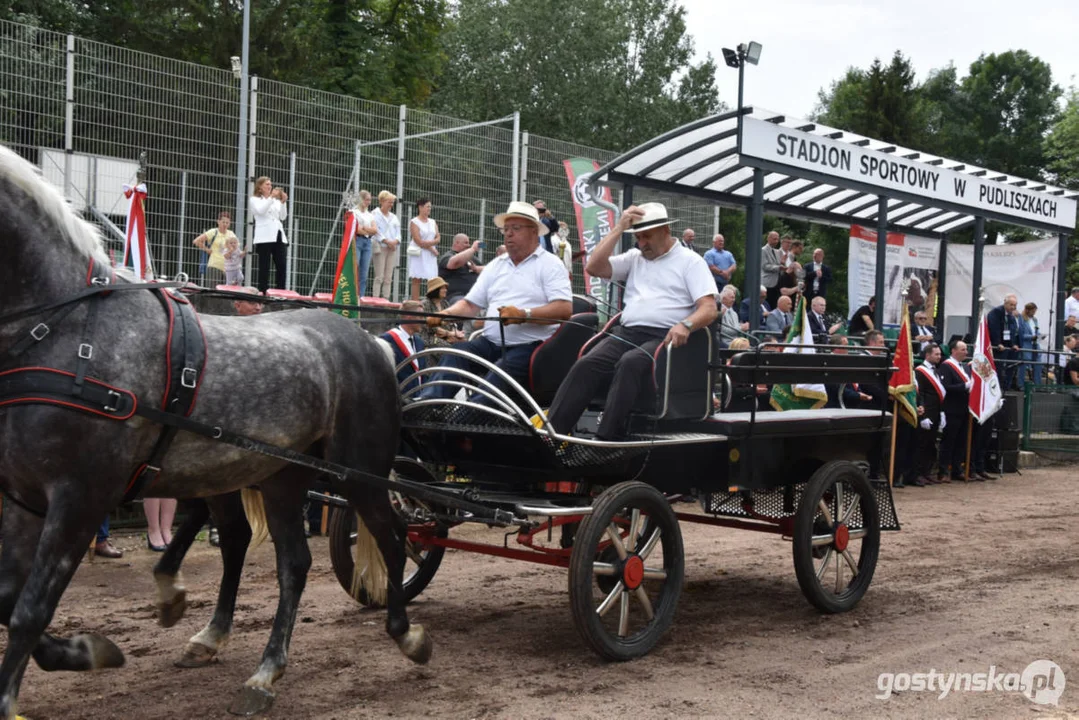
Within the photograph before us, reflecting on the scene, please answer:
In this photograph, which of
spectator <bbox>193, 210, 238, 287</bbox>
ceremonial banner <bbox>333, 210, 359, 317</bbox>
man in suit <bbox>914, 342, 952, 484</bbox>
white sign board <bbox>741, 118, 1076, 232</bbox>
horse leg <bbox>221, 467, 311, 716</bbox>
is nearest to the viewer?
horse leg <bbox>221, 467, 311, 716</bbox>

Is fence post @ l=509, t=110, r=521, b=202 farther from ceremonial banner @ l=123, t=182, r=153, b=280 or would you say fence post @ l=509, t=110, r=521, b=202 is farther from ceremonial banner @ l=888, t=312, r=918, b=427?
ceremonial banner @ l=123, t=182, r=153, b=280

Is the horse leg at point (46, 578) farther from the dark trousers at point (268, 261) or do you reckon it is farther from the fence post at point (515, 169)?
the fence post at point (515, 169)

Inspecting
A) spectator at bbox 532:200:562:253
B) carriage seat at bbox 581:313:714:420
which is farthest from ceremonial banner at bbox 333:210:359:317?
carriage seat at bbox 581:313:714:420

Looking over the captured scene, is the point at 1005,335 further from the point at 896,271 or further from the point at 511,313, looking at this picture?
the point at 511,313

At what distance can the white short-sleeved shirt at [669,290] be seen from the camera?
20.5ft

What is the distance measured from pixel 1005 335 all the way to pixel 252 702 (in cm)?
1601

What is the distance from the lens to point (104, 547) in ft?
26.8

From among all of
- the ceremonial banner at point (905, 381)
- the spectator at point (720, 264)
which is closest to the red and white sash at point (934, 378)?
the ceremonial banner at point (905, 381)

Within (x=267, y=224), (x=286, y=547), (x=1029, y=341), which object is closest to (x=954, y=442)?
(x=1029, y=341)

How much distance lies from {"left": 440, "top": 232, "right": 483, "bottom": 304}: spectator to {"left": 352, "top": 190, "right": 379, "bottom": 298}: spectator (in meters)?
0.93

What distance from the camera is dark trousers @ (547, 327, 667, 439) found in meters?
5.91

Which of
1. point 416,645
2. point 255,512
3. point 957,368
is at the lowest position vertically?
point 416,645

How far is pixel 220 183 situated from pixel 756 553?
7.08 meters

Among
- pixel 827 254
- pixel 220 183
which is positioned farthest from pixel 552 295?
pixel 827 254
